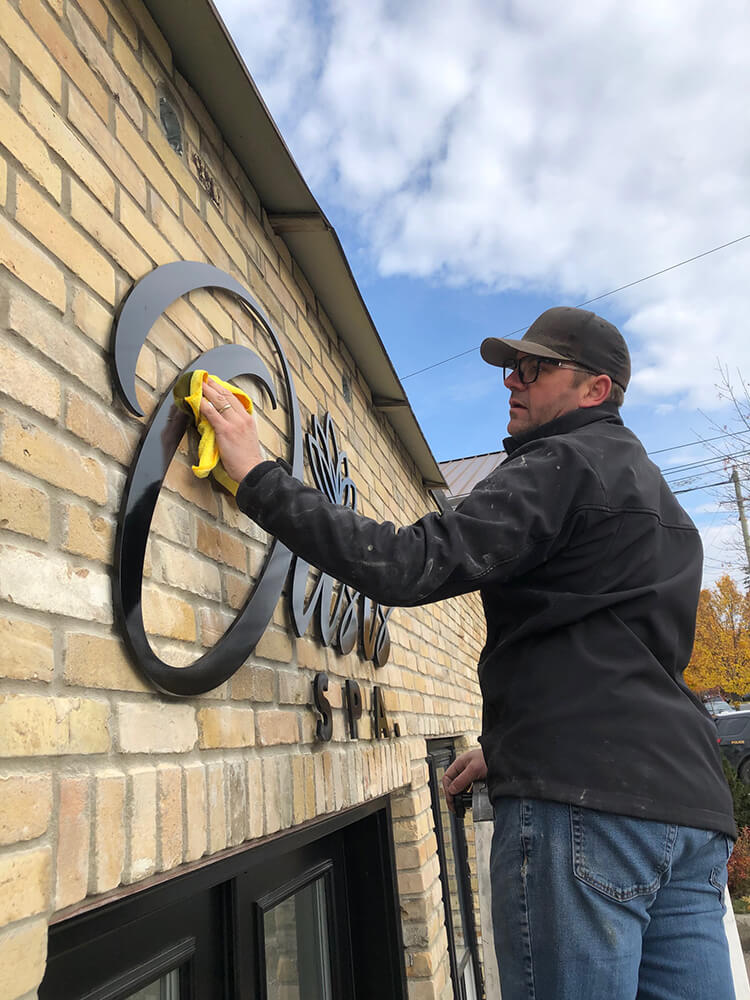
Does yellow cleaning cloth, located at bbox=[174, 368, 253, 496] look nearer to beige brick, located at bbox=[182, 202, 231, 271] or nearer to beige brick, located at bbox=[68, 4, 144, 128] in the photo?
beige brick, located at bbox=[182, 202, 231, 271]

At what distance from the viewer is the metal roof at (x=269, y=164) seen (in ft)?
6.33

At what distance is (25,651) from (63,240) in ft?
2.36

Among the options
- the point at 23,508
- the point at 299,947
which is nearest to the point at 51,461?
the point at 23,508

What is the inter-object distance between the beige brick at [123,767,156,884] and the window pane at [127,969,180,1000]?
1.77 ft

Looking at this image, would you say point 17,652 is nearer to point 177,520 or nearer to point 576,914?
point 177,520

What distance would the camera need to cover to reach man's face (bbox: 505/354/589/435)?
6.68ft

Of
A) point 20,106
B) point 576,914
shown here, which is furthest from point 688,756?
point 20,106

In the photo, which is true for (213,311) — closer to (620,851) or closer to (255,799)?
(255,799)

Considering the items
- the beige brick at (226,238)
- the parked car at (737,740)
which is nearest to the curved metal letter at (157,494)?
the beige brick at (226,238)

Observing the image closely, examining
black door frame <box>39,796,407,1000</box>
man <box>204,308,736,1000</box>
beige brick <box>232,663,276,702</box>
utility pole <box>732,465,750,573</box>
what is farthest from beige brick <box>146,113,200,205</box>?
utility pole <box>732,465,750,573</box>

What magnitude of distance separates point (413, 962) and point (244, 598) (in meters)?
2.05

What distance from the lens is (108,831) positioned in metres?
1.26

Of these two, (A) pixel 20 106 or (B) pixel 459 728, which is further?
(B) pixel 459 728

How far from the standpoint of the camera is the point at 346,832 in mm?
3148
